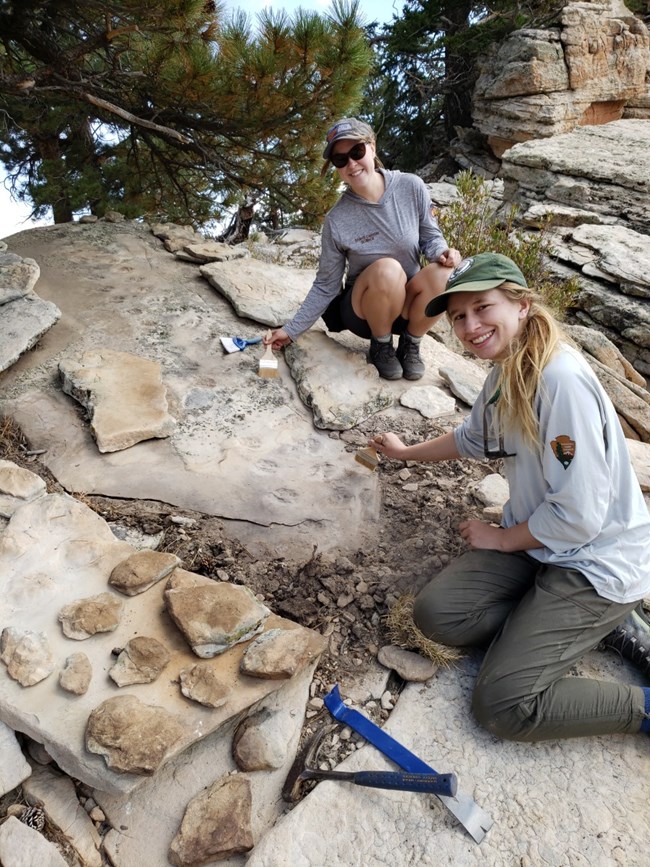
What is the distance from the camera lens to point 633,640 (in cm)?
214

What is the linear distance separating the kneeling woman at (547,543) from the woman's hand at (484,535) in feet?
0.20

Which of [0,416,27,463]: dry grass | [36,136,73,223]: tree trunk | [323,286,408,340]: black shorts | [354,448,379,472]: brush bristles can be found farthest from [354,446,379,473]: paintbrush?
[36,136,73,223]: tree trunk

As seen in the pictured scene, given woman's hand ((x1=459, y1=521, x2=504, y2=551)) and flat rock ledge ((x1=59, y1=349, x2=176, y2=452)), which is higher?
flat rock ledge ((x1=59, y1=349, x2=176, y2=452))

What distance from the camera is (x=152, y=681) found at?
75.3 inches

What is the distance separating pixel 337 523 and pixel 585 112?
965 cm

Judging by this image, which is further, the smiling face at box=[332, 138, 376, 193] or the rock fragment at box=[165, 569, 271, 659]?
the smiling face at box=[332, 138, 376, 193]

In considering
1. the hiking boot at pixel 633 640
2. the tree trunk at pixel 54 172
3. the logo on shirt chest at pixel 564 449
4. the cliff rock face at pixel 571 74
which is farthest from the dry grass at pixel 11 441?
the cliff rock face at pixel 571 74

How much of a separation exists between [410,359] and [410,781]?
7.78 feet

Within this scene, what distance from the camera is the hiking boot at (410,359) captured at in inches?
142

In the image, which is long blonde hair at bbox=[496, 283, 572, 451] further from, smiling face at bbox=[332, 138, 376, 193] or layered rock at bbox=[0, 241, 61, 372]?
layered rock at bbox=[0, 241, 61, 372]

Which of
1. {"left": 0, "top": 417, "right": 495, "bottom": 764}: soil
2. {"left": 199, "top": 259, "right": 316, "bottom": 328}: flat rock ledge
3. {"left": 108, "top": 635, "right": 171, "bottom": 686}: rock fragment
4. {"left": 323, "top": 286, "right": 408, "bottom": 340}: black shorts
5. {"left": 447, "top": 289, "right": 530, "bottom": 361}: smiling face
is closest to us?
{"left": 108, "top": 635, "right": 171, "bottom": 686}: rock fragment

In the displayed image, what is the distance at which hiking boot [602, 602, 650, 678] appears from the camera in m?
2.12

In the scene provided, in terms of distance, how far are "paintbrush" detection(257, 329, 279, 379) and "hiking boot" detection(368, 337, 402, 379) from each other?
570 millimetres

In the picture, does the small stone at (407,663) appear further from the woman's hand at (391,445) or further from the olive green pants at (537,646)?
the woman's hand at (391,445)
